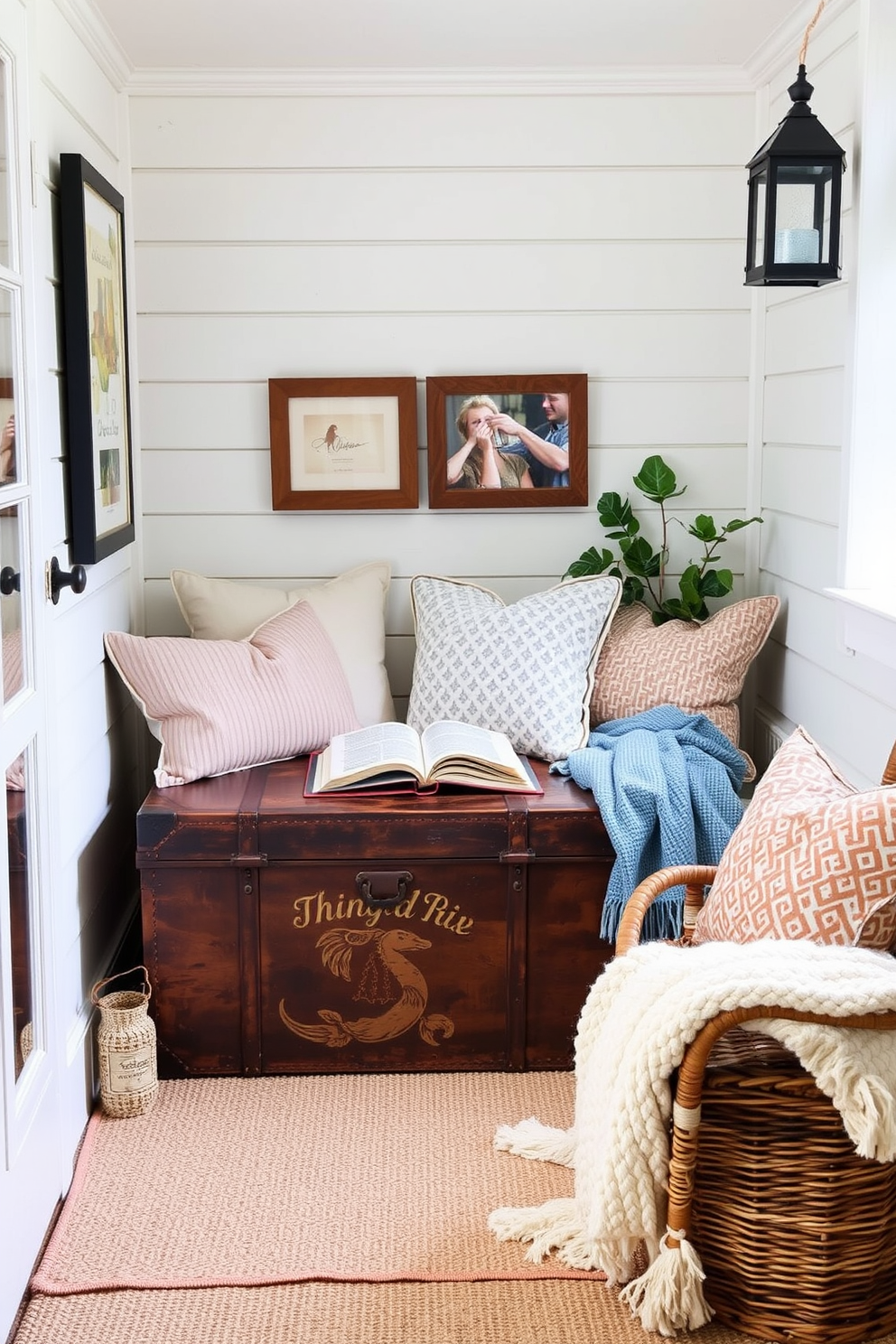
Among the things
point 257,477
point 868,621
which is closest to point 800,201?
point 868,621

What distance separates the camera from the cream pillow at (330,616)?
326 centimetres

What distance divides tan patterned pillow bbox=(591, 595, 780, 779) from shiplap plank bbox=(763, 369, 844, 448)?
401 millimetres

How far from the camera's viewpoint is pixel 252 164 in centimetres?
→ 329

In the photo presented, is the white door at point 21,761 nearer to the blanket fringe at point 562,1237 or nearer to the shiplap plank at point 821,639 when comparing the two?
the blanket fringe at point 562,1237

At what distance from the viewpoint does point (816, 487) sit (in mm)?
→ 2941

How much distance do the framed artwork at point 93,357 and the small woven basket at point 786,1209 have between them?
61.0 inches

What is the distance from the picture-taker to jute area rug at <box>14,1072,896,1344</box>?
1994 millimetres

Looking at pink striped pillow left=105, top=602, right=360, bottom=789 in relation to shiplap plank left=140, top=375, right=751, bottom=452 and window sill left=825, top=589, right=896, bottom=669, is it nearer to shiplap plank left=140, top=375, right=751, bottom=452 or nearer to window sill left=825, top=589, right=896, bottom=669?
shiplap plank left=140, top=375, right=751, bottom=452

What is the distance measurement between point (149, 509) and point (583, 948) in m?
1.57

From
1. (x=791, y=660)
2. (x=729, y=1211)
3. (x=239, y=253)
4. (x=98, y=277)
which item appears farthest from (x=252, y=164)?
(x=729, y=1211)

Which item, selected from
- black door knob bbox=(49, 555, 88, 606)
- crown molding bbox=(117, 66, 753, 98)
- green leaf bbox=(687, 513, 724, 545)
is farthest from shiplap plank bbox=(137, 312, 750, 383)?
black door knob bbox=(49, 555, 88, 606)

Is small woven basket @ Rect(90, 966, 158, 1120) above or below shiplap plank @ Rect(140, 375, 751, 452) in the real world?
below

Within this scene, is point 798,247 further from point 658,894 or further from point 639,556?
point 658,894

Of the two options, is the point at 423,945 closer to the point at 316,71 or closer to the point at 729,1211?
the point at 729,1211
